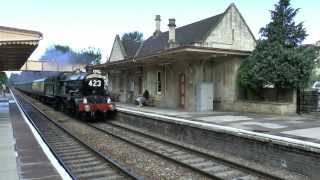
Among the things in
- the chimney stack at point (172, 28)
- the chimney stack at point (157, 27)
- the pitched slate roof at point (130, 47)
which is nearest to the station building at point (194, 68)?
the chimney stack at point (172, 28)

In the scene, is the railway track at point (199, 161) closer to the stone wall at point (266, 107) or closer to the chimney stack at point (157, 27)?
the stone wall at point (266, 107)

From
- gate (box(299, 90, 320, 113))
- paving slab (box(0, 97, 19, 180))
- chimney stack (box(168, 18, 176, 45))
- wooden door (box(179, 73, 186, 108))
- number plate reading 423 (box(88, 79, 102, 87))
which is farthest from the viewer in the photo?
chimney stack (box(168, 18, 176, 45))

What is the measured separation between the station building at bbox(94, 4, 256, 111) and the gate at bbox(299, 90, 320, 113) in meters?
3.33

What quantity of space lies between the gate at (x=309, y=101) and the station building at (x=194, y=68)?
3329 mm

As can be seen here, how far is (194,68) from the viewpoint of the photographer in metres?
19.9

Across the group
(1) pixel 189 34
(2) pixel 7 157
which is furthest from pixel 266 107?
(1) pixel 189 34

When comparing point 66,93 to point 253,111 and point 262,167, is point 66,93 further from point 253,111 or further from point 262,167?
point 262,167

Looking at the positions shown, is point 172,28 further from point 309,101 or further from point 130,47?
point 130,47

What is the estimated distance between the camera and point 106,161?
10000 mm

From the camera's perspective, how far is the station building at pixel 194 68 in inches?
770

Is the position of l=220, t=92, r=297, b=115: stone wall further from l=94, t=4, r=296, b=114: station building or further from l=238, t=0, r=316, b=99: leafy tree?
l=238, t=0, r=316, b=99: leafy tree

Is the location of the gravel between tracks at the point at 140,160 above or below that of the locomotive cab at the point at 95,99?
below

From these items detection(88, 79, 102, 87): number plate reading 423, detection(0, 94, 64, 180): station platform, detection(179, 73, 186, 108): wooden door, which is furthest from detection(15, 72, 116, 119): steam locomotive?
detection(0, 94, 64, 180): station platform

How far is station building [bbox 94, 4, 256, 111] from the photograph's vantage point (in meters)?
19.6
